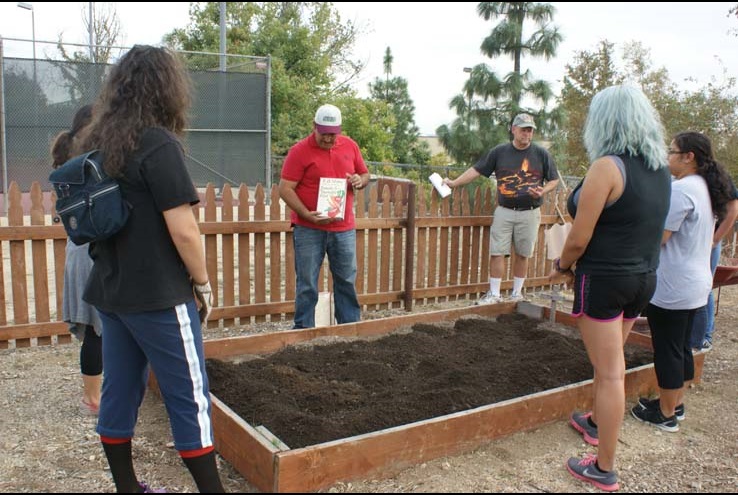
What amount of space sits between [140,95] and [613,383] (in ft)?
7.98

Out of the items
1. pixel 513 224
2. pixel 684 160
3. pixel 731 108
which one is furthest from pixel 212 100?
pixel 684 160

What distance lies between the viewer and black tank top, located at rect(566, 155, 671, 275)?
287cm

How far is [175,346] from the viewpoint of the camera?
2.47 metres

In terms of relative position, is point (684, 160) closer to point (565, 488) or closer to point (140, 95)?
point (565, 488)

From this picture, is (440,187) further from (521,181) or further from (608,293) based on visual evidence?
(608,293)

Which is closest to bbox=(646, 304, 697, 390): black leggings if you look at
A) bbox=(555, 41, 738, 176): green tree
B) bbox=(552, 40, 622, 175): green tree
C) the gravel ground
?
the gravel ground

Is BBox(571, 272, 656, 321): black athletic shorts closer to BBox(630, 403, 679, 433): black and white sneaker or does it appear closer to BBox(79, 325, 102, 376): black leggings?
BBox(630, 403, 679, 433): black and white sneaker

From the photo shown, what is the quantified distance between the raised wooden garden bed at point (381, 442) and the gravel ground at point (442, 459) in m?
0.06

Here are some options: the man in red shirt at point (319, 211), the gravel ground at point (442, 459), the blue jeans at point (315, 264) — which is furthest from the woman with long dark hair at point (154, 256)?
the blue jeans at point (315, 264)

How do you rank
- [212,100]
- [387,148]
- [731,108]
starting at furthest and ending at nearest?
[387,148] → [212,100] → [731,108]

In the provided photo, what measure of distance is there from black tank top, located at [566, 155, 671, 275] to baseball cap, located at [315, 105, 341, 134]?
98.1 inches

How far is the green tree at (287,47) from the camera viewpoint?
2069 centimetres

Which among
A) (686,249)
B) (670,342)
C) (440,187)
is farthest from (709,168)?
(440,187)

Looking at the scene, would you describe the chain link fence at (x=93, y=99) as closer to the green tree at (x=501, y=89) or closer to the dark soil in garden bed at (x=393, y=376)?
the green tree at (x=501, y=89)
